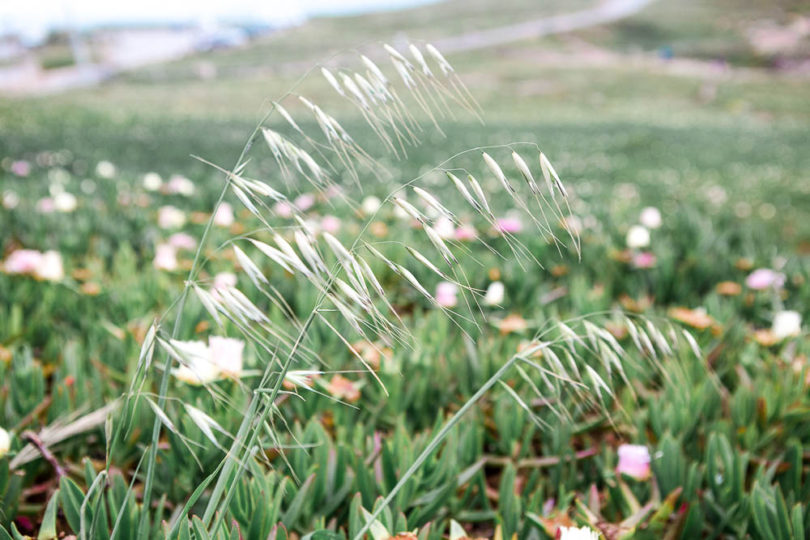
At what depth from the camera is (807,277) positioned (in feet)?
8.65

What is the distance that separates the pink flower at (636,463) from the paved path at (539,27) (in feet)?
131

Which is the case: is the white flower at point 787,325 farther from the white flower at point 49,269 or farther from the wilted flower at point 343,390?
the white flower at point 49,269

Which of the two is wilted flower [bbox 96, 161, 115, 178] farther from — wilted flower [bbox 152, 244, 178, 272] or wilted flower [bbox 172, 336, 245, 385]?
wilted flower [bbox 172, 336, 245, 385]

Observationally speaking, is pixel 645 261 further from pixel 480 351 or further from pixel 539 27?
pixel 539 27

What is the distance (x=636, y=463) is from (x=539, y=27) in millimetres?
56351

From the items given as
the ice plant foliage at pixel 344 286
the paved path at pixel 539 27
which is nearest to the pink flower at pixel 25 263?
the ice plant foliage at pixel 344 286

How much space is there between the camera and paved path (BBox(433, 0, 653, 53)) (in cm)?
4444

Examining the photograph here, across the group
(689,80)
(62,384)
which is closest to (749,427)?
(62,384)

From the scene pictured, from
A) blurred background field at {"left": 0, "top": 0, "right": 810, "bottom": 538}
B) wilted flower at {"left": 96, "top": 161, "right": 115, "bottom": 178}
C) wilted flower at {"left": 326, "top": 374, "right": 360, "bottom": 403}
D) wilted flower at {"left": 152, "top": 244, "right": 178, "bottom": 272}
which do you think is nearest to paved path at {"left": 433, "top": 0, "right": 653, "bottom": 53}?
blurred background field at {"left": 0, "top": 0, "right": 810, "bottom": 538}

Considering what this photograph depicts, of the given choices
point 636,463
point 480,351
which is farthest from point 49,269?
point 636,463

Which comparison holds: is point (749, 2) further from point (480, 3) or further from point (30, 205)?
point (30, 205)

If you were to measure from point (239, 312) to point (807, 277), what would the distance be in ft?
8.96

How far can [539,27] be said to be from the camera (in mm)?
52438

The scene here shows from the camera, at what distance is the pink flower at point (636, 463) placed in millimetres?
1270
